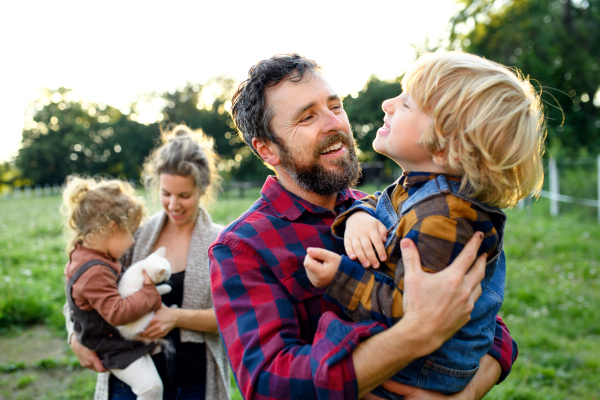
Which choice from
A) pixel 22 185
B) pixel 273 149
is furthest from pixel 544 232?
pixel 22 185

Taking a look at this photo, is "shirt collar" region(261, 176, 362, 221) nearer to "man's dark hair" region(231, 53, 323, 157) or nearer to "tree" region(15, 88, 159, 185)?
"man's dark hair" region(231, 53, 323, 157)

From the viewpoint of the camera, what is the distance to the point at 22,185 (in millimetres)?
49344

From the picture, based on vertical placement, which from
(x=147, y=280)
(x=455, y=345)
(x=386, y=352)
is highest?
(x=386, y=352)

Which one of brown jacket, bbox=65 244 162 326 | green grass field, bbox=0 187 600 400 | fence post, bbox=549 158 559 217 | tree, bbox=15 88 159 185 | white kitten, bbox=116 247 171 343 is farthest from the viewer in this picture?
tree, bbox=15 88 159 185

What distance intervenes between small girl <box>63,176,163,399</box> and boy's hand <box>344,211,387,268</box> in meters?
1.41

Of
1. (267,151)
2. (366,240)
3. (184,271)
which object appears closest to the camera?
(366,240)

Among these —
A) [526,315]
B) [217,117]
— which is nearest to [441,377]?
[526,315]

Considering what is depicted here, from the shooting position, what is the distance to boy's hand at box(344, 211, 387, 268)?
146 centimetres

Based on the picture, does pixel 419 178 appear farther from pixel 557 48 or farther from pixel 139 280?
pixel 557 48

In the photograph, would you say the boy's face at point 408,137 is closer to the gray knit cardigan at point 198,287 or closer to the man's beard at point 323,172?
the man's beard at point 323,172

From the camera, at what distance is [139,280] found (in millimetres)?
2400

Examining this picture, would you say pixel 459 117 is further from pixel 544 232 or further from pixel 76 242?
pixel 544 232

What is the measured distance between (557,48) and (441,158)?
15910 millimetres

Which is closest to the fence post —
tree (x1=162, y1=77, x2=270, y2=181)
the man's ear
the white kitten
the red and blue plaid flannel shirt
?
the red and blue plaid flannel shirt
